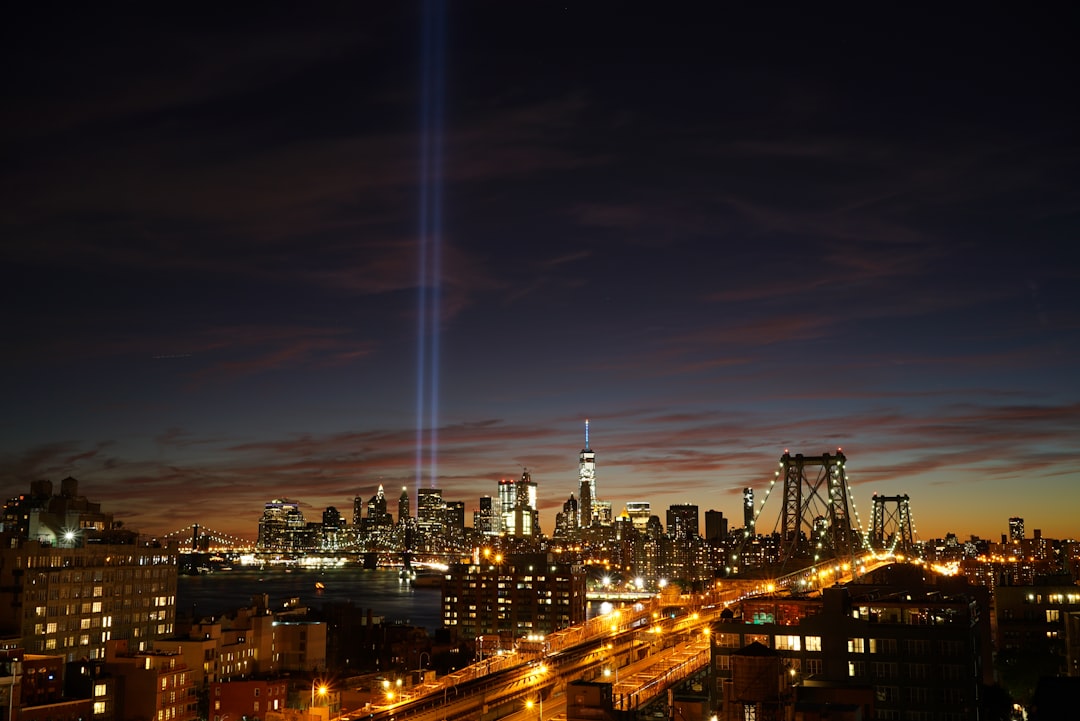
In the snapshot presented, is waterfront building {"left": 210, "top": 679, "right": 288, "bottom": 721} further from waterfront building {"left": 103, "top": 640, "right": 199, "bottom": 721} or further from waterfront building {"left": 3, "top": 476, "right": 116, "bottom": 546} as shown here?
waterfront building {"left": 3, "top": 476, "right": 116, "bottom": 546}

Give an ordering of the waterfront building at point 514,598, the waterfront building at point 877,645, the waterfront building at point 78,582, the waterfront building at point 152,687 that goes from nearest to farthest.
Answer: the waterfront building at point 877,645
the waterfront building at point 152,687
the waterfront building at point 78,582
the waterfront building at point 514,598

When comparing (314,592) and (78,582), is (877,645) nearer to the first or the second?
(78,582)

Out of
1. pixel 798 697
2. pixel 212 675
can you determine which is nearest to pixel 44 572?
pixel 212 675

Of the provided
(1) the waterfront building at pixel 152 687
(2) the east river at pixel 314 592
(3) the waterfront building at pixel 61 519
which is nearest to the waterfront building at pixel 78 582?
(3) the waterfront building at pixel 61 519

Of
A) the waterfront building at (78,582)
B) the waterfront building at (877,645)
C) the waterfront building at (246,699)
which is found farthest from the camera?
the waterfront building at (78,582)

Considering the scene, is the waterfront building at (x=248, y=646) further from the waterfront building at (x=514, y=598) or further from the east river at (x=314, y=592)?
the waterfront building at (x=514, y=598)

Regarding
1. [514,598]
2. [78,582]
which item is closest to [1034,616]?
[78,582]
